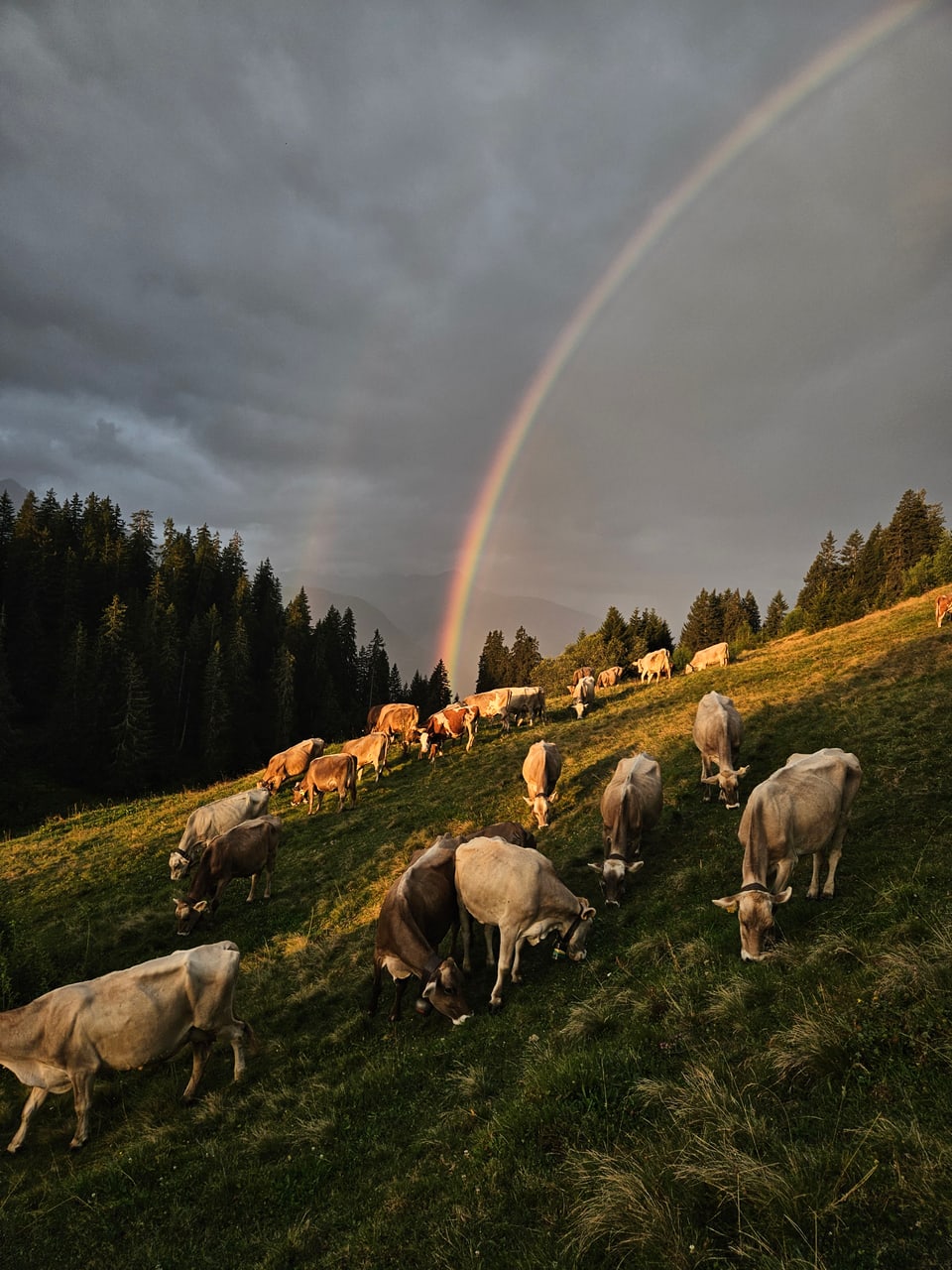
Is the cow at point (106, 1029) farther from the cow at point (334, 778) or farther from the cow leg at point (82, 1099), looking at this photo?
the cow at point (334, 778)

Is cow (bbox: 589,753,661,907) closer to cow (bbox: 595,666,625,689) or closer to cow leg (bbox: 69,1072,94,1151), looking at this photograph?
cow leg (bbox: 69,1072,94,1151)

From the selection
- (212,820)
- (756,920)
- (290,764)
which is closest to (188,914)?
(212,820)

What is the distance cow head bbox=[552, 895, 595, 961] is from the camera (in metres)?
9.54

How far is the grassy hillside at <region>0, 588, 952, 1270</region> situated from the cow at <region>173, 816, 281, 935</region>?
1487mm

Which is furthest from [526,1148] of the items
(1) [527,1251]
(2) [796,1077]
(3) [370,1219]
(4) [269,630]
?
(4) [269,630]

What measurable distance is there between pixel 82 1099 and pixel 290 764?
66.8 ft

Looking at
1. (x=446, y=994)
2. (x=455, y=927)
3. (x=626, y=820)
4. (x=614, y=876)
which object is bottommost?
(x=446, y=994)

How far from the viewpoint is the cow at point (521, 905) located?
9.51m

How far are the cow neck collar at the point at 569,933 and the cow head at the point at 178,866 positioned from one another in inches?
546

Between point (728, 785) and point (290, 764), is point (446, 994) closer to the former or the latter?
point (728, 785)

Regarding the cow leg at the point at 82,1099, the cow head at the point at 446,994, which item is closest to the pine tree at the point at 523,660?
the cow head at the point at 446,994

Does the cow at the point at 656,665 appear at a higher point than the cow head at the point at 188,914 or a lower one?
higher

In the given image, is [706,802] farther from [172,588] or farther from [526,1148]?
[172,588]

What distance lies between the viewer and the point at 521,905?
31.4 feet
